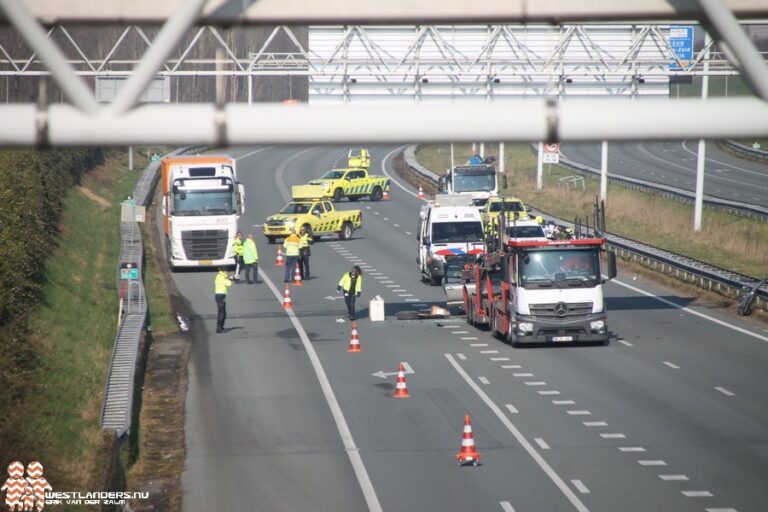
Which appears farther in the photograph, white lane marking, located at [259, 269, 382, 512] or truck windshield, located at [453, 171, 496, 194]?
truck windshield, located at [453, 171, 496, 194]

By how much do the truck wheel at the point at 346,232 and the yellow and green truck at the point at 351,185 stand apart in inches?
513

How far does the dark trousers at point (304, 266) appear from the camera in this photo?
1622 inches

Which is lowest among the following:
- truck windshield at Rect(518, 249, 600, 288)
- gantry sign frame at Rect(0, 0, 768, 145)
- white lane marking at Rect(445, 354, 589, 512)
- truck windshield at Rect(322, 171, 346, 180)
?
white lane marking at Rect(445, 354, 589, 512)

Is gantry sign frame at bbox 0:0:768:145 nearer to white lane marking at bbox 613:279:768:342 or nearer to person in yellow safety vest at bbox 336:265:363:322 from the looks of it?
white lane marking at bbox 613:279:768:342

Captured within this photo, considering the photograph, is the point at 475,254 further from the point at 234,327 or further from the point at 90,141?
the point at 90,141

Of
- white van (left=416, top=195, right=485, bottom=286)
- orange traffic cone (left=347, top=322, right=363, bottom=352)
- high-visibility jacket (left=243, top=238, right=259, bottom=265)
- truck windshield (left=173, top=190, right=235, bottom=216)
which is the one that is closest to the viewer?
orange traffic cone (left=347, top=322, right=363, bottom=352)

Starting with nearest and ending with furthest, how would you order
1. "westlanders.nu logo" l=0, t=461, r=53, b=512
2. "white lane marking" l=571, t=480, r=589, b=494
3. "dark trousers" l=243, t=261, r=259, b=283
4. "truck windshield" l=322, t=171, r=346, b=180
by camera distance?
"westlanders.nu logo" l=0, t=461, r=53, b=512, "white lane marking" l=571, t=480, r=589, b=494, "dark trousers" l=243, t=261, r=259, b=283, "truck windshield" l=322, t=171, r=346, b=180

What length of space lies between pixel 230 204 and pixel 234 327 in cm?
1191

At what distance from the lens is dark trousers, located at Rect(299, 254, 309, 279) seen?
41.2 m

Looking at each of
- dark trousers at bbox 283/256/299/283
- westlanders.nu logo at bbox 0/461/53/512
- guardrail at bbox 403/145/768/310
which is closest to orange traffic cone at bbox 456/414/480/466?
westlanders.nu logo at bbox 0/461/53/512

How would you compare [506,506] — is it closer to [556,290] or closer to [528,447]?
[528,447]

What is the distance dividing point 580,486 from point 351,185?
52.3 meters

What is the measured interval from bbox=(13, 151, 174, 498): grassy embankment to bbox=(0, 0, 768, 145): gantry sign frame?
9686mm

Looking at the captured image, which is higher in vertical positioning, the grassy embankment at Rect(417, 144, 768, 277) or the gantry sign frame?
the gantry sign frame
